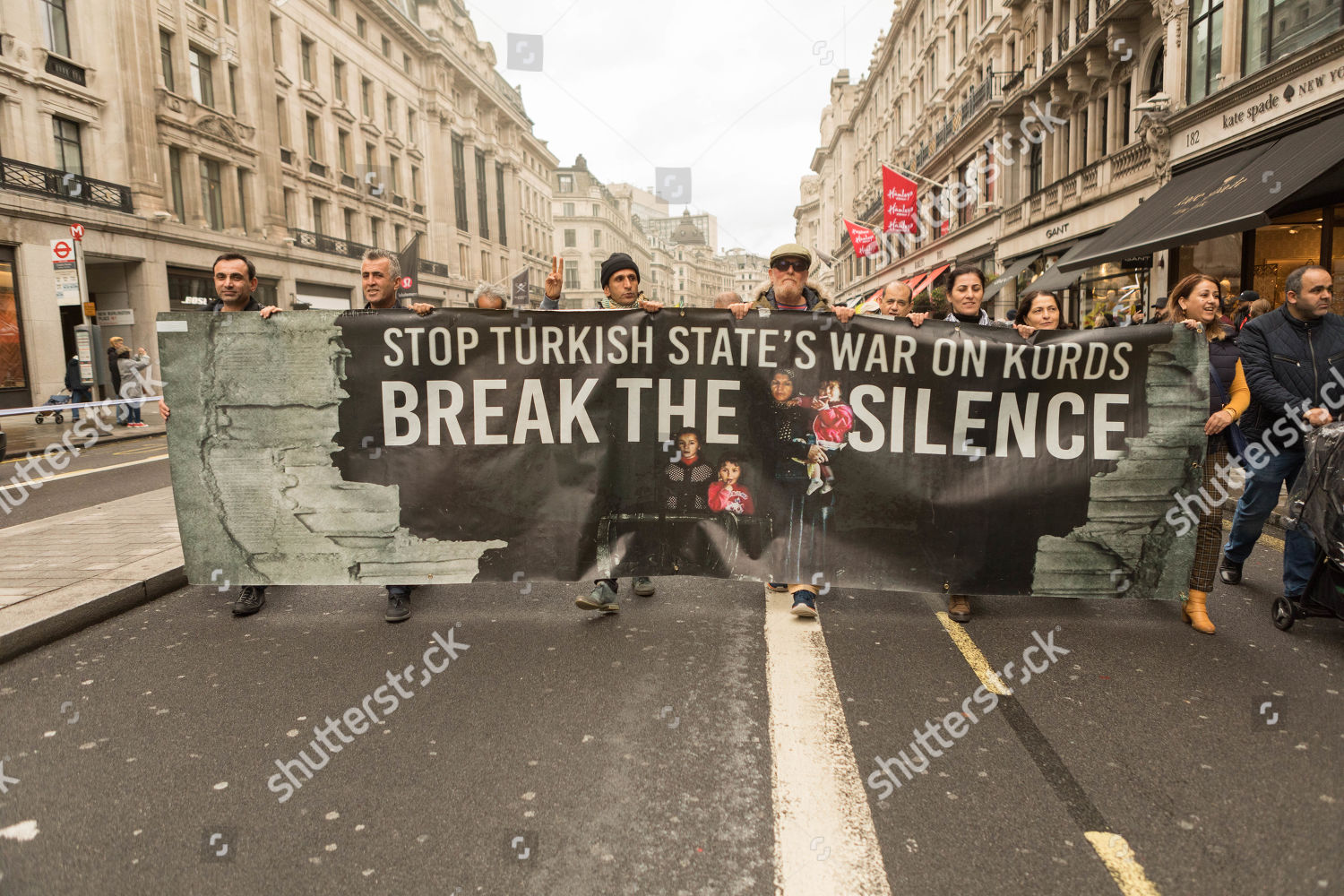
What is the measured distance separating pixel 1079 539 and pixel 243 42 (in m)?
38.2

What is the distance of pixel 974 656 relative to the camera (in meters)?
3.98

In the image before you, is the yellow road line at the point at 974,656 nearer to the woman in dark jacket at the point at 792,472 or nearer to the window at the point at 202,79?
the woman in dark jacket at the point at 792,472

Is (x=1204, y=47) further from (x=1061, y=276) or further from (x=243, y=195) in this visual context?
(x=243, y=195)

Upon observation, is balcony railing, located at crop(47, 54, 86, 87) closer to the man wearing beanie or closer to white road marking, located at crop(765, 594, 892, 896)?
the man wearing beanie

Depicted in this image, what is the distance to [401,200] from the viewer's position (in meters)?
48.4

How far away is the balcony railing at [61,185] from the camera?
21453 mm

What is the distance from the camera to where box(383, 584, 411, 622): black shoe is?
15.3 feet

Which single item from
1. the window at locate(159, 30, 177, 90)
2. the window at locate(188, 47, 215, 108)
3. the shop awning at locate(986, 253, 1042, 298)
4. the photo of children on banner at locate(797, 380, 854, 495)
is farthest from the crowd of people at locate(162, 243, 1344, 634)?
the window at locate(188, 47, 215, 108)

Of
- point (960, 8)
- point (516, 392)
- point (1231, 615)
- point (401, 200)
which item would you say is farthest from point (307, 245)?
point (1231, 615)

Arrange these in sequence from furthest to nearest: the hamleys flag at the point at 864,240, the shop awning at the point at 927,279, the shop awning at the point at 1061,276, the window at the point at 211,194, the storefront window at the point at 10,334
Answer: the shop awning at the point at 927,279
the window at the point at 211,194
the hamleys flag at the point at 864,240
the storefront window at the point at 10,334
the shop awning at the point at 1061,276

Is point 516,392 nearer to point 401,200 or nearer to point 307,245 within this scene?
point 307,245

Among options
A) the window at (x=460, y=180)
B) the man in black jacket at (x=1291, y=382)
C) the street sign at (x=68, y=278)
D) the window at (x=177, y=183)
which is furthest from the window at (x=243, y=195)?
the man in black jacket at (x=1291, y=382)

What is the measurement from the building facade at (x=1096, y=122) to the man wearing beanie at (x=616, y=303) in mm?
10671

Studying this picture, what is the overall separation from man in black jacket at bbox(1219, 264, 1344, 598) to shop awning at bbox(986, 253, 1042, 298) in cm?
2331
